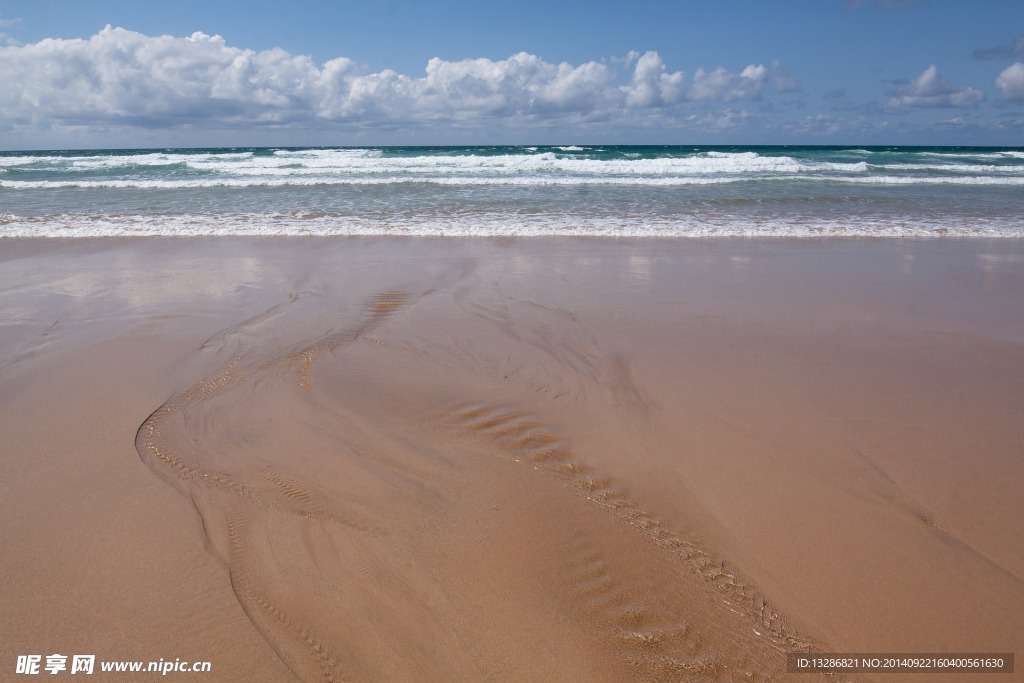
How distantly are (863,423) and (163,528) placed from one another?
13.7 ft

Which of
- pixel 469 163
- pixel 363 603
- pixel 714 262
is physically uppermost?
pixel 469 163

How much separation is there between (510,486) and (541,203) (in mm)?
13062

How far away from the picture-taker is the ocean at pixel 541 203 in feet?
37.7

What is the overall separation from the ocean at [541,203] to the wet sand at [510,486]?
5951 millimetres

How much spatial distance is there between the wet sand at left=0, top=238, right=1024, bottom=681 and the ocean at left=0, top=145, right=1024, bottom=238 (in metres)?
5.95

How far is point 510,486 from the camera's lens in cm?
301

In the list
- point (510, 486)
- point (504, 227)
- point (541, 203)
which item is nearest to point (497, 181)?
point (541, 203)

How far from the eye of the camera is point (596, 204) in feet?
48.9

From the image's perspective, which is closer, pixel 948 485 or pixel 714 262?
pixel 948 485

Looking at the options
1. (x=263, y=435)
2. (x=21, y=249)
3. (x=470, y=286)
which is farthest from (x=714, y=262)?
(x=21, y=249)

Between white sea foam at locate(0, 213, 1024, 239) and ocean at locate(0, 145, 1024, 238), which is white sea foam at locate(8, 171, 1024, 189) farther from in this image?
white sea foam at locate(0, 213, 1024, 239)

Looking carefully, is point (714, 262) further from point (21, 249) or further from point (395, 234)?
point (21, 249)

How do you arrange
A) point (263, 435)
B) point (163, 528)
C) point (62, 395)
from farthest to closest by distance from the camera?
1. point (62, 395)
2. point (263, 435)
3. point (163, 528)

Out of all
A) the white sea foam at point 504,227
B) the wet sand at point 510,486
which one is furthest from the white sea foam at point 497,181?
the wet sand at point 510,486
